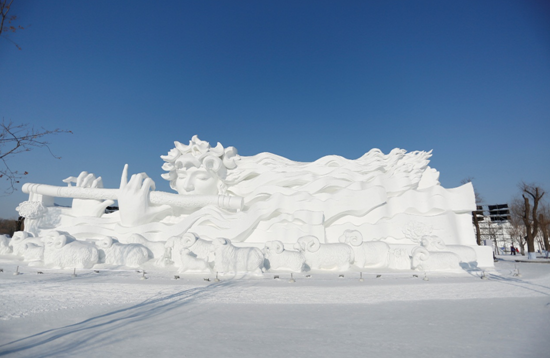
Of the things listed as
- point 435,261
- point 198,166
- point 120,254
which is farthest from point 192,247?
point 435,261

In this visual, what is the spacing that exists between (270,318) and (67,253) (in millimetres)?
7381

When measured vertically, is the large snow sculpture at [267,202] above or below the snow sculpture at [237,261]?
above

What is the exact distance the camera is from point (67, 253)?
912cm

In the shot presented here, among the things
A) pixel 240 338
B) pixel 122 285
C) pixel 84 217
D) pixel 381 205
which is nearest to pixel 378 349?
pixel 240 338

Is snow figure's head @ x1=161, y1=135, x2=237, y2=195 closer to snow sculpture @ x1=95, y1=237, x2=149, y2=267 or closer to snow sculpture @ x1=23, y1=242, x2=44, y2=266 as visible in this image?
snow sculpture @ x1=95, y1=237, x2=149, y2=267

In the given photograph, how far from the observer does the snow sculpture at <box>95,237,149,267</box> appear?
31.9 ft

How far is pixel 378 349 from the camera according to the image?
10.3ft

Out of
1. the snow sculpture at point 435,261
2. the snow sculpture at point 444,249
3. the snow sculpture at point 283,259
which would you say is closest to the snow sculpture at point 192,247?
the snow sculpture at point 283,259

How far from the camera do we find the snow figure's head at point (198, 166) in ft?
46.4

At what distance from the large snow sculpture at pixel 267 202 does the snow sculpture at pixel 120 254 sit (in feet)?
3.34

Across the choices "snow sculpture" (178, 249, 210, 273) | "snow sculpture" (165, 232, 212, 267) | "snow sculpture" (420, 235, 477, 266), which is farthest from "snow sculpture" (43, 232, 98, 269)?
"snow sculpture" (420, 235, 477, 266)

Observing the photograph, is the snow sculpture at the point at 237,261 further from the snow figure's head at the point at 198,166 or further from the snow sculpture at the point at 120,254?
the snow figure's head at the point at 198,166

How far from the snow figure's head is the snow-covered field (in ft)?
23.7

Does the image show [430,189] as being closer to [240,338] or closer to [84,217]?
[240,338]
